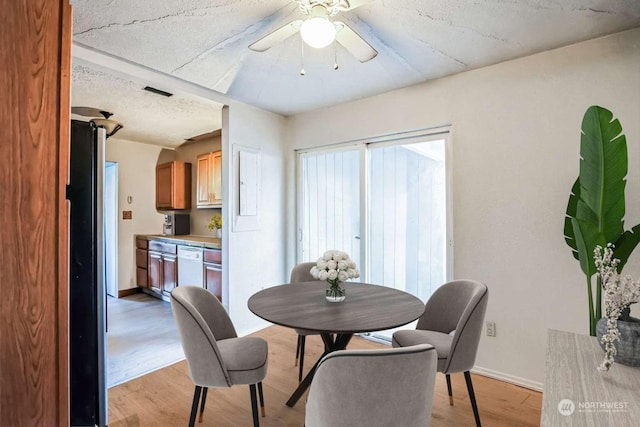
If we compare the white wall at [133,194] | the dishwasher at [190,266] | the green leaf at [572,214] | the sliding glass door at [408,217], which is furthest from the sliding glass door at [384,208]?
the white wall at [133,194]

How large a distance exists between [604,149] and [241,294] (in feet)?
10.0

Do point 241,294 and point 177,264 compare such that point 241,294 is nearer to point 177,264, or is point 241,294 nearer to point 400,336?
point 177,264

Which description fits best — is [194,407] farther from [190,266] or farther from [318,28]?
[190,266]

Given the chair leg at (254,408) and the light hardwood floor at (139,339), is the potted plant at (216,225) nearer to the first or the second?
the light hardwood floor at (139,339)

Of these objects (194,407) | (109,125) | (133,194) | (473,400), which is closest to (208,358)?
(194,407)

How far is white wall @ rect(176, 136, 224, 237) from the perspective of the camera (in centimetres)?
506

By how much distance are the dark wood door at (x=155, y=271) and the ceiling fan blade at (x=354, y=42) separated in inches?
154

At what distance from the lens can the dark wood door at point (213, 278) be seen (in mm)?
3730

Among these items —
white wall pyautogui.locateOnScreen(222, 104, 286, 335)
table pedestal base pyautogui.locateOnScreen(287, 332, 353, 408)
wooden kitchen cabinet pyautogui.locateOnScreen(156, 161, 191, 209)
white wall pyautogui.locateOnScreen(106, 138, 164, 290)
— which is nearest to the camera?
table pedestal base pyautogui.locateOnScreen(287, 332, 353, 408)

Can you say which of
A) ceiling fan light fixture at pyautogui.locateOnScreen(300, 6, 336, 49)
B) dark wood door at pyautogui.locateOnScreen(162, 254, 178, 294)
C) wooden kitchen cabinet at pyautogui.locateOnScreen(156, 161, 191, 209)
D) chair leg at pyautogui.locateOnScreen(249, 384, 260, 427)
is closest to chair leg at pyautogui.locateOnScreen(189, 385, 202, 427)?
chair leg at pyautogui.locateOnScreen(249, 384, 260, 427)

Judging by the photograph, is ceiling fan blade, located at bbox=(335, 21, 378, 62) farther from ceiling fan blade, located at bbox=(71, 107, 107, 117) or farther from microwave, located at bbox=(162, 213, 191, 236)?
microwave, located at bbox=(162, 213, 191, 236)

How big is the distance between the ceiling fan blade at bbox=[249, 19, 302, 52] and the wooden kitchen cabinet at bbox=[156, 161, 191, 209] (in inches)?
144

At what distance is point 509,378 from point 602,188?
157 cm

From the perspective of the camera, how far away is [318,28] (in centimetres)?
152
